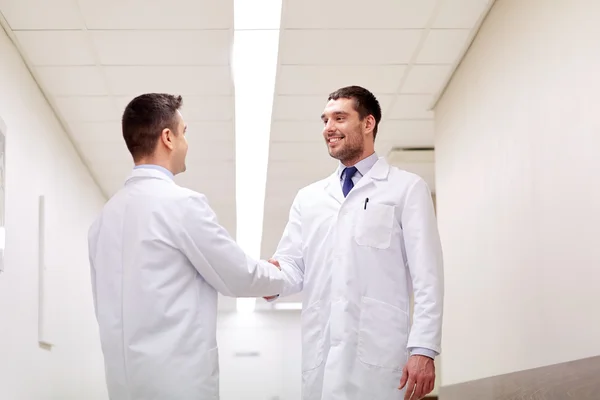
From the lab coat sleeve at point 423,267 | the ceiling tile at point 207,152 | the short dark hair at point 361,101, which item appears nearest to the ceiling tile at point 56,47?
the ceiling tile at point 207,152

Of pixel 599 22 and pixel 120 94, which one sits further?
pixel 120 94

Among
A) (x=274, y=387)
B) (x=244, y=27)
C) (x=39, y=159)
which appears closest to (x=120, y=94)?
(x=39, y=159)

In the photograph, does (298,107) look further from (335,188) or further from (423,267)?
(423,267)

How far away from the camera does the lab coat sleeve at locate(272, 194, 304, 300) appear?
9.49 feet

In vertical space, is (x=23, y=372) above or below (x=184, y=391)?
below

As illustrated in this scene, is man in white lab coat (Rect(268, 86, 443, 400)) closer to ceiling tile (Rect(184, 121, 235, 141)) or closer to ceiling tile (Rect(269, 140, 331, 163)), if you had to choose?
ceiling tile (Rect(184, 121, 235, 141))

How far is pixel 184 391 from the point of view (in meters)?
2.31

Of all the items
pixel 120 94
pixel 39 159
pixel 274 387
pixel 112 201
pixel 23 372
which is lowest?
pixel 274 387

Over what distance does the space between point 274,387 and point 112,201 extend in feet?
16.0

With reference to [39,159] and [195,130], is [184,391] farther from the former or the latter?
[195,130]

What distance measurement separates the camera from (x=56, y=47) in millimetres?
4867

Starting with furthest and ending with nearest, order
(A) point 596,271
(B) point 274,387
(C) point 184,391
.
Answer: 1. (B) point 274,387
2. (A) point 596,271
3. (C) point 184,391

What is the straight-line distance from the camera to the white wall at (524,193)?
3.08 m

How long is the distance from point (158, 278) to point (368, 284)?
734mm
